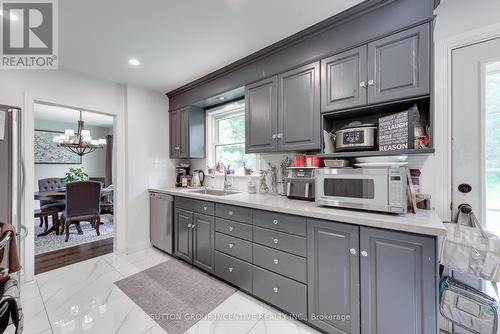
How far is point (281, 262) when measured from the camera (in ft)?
5.80

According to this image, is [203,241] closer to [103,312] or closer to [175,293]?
[175,293]

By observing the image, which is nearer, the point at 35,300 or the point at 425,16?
the point at 425,16

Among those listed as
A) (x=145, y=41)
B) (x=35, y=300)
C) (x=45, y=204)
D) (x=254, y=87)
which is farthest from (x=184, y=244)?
(x=45, y=204)

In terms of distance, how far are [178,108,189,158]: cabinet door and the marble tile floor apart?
179cm

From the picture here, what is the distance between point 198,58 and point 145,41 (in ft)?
1.83

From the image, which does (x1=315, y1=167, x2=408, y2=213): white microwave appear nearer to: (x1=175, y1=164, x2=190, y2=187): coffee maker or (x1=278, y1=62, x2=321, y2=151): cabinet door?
(x1=278, y1=62, x2=321, y2=151): cabinet door

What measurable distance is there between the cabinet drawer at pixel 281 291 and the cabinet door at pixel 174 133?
234cm

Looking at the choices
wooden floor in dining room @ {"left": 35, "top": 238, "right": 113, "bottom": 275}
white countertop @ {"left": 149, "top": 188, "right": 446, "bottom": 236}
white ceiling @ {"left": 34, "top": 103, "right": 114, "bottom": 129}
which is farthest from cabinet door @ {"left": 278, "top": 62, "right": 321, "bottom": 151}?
white ceiling @ {"left": 34, "top": 103, "right": 114, "bottom": 129}

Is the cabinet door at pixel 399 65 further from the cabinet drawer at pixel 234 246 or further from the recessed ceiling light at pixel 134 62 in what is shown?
the recessed ceiling light at pixel 134 62

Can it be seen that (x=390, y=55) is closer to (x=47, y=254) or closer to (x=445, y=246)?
(x=445, y=246)

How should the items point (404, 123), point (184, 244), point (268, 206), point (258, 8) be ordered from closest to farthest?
point (404, 123) < point (258, 8) < point (268, 206) < point (184, 244)

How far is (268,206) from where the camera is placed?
1.82 meters

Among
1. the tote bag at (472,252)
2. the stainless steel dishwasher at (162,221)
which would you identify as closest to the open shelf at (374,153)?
the tote bag at (472,252)

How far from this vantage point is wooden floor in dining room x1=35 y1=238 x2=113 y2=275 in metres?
2.72
